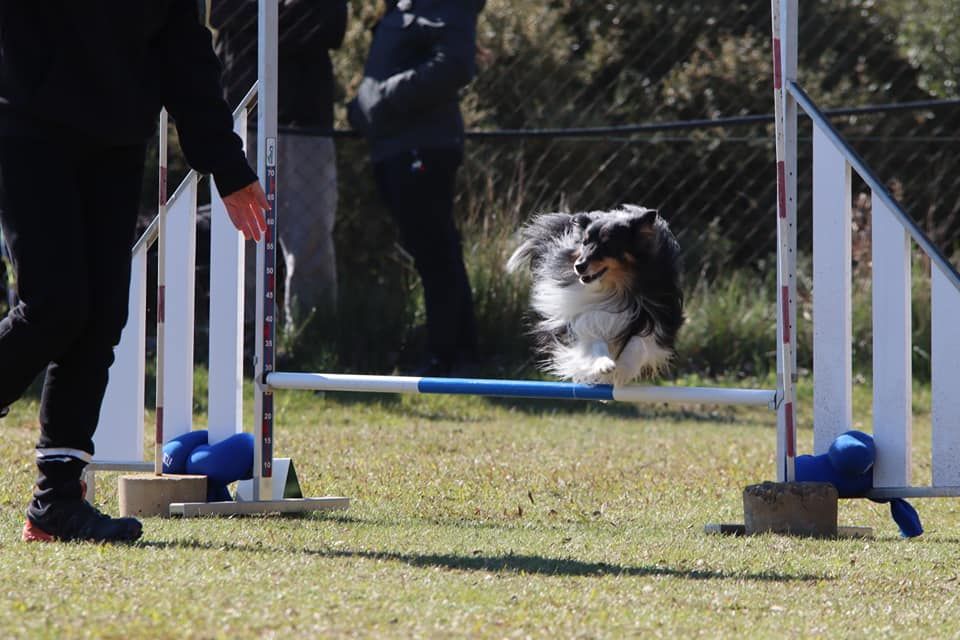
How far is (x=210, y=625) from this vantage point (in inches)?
104

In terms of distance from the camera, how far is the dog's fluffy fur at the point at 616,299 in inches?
186

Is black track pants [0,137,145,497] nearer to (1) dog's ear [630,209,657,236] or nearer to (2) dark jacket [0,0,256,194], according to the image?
(2) dark jacket [0,0,256,194]

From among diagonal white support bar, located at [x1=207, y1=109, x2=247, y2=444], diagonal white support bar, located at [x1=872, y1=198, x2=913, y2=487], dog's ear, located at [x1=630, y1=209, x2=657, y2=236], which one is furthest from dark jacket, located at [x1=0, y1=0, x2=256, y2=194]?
diagonal white support bar, located at [x1=872, y1=198, x2=913, y2=487]

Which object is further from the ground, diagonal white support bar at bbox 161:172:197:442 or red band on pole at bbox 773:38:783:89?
red band on pole at bbox 773:38:783:89

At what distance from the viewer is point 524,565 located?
3449 millimetres

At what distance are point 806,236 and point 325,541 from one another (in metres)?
7.46

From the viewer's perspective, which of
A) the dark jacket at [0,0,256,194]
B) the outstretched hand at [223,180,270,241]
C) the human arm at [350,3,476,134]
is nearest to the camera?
the dark jacket at [0,0,256,194]

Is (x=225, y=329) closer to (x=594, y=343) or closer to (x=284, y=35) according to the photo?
(x=594, y=343)

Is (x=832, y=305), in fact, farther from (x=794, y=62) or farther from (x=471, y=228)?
(x=471, y=228)

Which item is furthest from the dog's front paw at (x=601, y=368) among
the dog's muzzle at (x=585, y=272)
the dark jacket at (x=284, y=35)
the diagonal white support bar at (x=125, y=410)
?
the dark jacket at (x=284, y=35)

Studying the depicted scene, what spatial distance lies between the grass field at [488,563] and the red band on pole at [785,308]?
598mm

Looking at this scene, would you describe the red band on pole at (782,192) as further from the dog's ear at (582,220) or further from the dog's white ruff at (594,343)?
the dog's ear at (582,220)

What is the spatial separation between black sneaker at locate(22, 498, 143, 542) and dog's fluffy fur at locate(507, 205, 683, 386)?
1.67 meters

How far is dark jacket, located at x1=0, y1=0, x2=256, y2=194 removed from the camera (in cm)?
335
